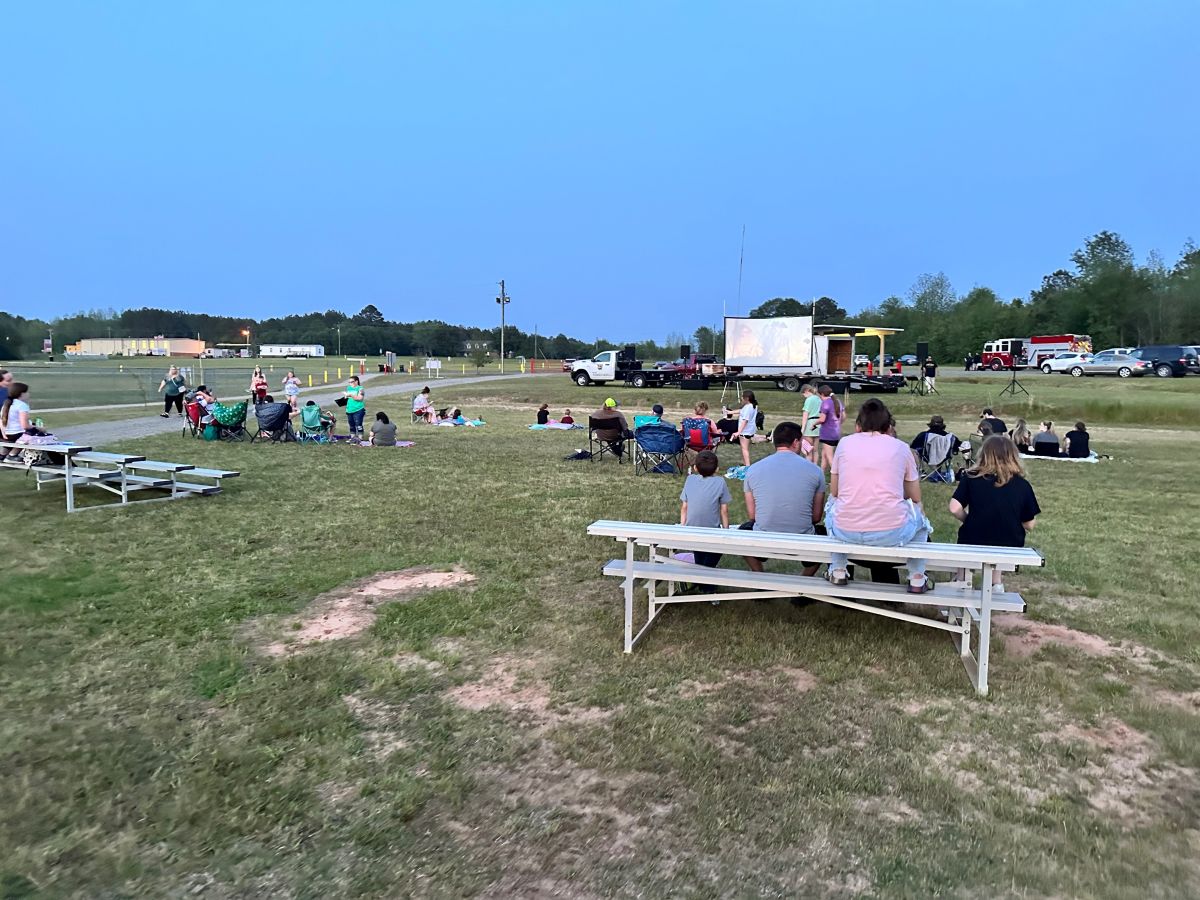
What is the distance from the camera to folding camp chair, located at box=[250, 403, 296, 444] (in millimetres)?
15039

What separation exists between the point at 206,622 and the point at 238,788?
217 cm

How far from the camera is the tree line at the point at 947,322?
5866cm

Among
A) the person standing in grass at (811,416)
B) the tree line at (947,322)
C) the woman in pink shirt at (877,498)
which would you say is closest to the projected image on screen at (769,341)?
the tree line at (947,322)

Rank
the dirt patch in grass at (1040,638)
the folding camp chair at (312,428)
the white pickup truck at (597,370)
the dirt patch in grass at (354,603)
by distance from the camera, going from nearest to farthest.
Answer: the dirt patch in grass at (1040,638) → the dirt patch in grass at (354,603) → the folding camp chair at (312,428) → the white pickup truck at (597,370)

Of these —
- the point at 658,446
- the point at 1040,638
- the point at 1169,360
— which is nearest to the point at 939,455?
the point at 658,446

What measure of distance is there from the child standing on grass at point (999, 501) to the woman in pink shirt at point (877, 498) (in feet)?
1.56

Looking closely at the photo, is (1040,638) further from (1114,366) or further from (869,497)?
(1114,366)

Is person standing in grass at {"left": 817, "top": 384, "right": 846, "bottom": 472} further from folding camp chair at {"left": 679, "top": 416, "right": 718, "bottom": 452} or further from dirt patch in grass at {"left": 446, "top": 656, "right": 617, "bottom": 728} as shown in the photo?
dirt patch in grass at {"left": 446, "top": 656, "right": 617, "bottom": 728}

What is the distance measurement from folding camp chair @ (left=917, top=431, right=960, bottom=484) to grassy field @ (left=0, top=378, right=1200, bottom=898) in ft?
15.1

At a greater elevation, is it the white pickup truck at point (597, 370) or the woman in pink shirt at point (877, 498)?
the white pickup truck at point (597, 370)

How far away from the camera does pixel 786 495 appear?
502cm

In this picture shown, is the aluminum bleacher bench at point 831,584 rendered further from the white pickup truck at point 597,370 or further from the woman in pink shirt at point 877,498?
the white pickup truck at point 597,370

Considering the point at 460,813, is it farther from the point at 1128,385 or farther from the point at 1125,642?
the point at 1128,385

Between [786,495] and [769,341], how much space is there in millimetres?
25786
